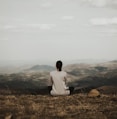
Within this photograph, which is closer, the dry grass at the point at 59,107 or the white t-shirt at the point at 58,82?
the dry grass at the point at 59,107

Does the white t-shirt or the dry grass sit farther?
the white t-shirt

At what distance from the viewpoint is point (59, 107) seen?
14.6 metres

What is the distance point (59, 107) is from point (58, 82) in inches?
93.1

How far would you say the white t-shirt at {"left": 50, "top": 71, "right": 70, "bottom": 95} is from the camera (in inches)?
661

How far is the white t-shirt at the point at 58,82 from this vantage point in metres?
16.8

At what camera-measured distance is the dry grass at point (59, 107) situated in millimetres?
13155

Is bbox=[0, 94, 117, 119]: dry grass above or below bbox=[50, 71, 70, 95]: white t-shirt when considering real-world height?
below

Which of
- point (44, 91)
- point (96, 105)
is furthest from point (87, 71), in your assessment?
point (96, 105)

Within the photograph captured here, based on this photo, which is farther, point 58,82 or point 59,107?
point 58,82

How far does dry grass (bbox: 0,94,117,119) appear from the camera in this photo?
518 inches

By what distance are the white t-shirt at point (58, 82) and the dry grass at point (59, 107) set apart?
1.12 feet

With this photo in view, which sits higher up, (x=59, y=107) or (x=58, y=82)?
(x=58, y=82)

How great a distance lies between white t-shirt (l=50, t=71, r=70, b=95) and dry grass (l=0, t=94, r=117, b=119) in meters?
0.34

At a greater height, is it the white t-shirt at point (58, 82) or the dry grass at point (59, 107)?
the white t-shirt at point (58, 82)
